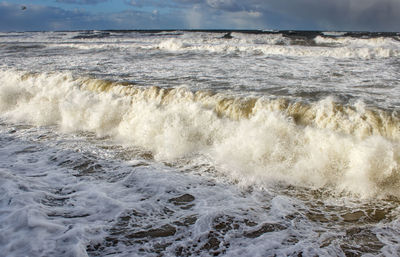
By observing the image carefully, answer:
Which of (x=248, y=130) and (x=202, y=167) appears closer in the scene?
(x=202, y=167)

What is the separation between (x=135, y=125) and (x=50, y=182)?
2886 millimetres

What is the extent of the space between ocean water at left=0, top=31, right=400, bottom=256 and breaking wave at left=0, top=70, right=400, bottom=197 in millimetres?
27

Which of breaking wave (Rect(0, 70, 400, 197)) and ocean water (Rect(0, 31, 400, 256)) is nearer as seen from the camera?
ocean water (Rect(0, 31, 400, 256))

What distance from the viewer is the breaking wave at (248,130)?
5477 millimetres

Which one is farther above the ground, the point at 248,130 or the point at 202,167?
the point at 248,130

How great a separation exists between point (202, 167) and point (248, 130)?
1.35 meters

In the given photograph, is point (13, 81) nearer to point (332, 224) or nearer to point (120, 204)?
point (120, 204)

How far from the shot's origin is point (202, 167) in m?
6.12

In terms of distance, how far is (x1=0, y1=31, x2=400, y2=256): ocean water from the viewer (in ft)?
12.7

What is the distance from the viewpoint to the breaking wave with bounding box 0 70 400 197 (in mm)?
5477

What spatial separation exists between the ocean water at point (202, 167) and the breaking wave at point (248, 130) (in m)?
0.03

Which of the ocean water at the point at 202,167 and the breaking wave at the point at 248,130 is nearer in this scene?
the ocean water at the point at 202,167

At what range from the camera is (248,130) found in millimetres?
6828

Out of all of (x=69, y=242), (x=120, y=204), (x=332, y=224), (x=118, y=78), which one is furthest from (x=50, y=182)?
(x=118, y=78)
